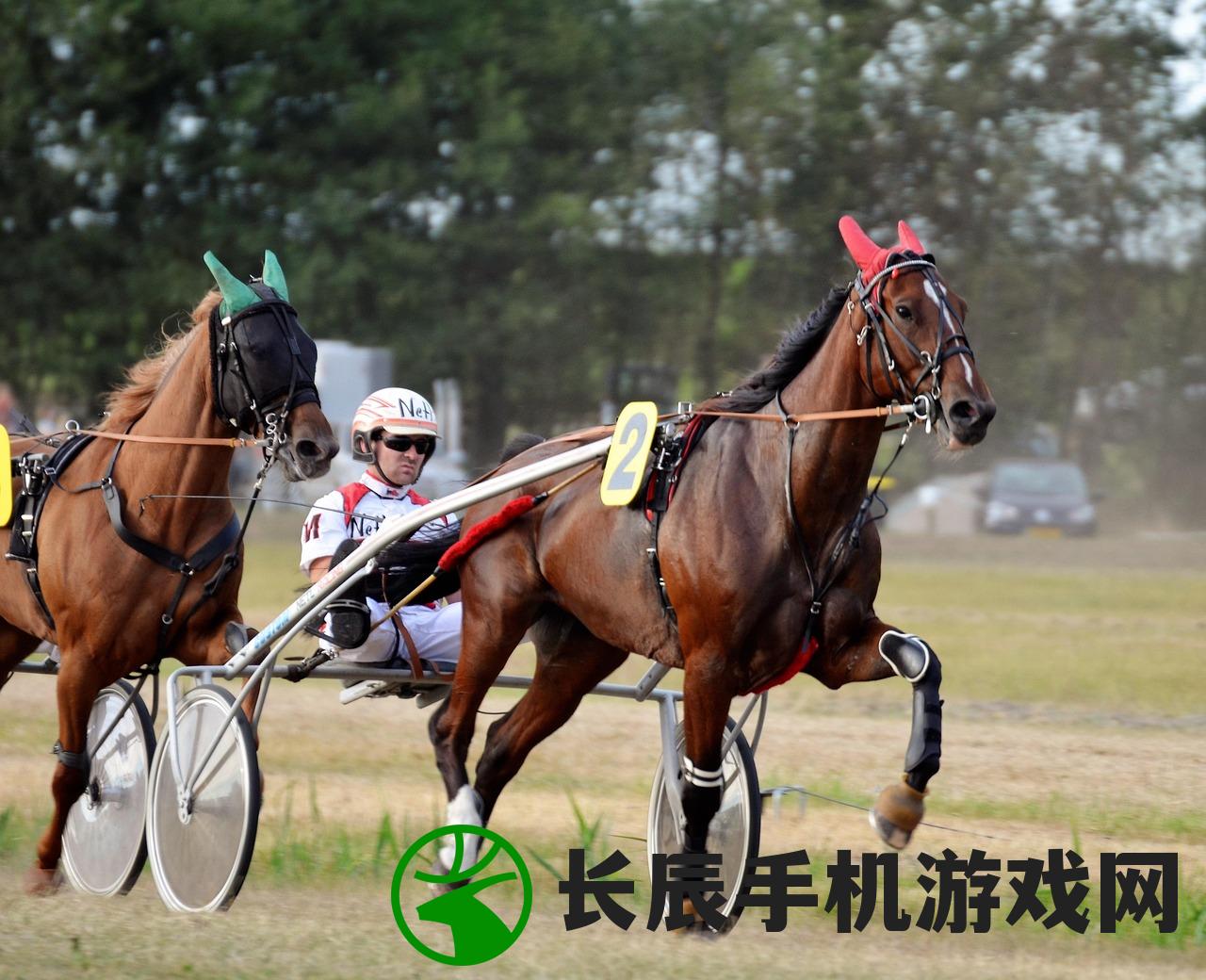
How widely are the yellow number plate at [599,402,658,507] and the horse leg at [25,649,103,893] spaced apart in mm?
1734

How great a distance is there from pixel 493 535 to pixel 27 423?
250cm

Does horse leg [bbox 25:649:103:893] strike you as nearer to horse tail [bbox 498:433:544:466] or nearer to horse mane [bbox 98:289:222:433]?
horse mane [bbox 98:289:222:433]

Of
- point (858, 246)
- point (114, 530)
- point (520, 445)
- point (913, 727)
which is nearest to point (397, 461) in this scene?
point (520, 445)

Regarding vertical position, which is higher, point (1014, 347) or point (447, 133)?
point (447, 133)

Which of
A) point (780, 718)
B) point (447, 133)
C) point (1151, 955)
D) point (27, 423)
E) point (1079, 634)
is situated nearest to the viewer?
point (1151, 955)

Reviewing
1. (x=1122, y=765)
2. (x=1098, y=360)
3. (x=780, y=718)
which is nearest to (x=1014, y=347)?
(x=1098, y=360)

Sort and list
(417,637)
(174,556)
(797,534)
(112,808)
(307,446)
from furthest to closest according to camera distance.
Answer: (417,637) < (112,808) < (174,556) < (307,446) < (797,534)

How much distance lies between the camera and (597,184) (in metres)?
27.0

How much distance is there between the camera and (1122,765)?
8078mm

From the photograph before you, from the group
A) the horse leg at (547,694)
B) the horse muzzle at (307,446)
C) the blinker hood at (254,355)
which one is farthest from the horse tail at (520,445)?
the horse muzzle at (307,446)

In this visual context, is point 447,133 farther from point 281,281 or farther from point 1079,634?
point 281,281

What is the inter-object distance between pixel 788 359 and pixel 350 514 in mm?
1656

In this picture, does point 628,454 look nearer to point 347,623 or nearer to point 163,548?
point 347,623

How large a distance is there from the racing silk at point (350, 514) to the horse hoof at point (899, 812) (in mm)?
2024
